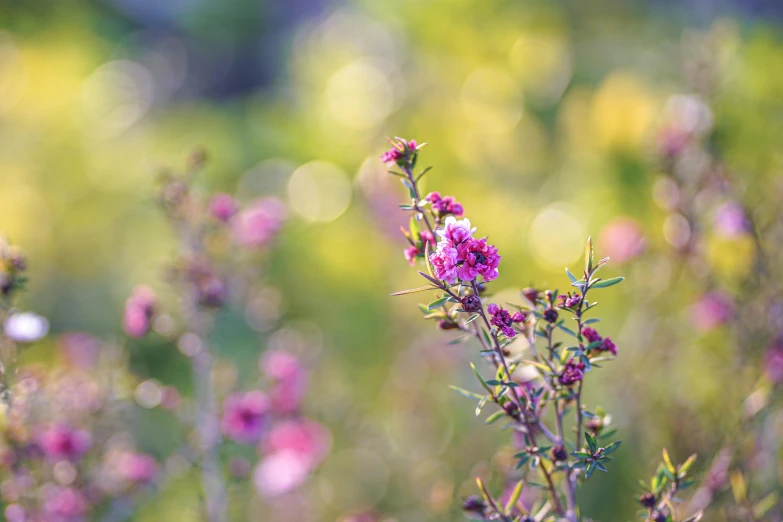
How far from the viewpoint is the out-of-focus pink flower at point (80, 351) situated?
33.0 inches

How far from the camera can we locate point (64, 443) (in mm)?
575

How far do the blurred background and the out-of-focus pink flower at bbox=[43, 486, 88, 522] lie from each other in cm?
23

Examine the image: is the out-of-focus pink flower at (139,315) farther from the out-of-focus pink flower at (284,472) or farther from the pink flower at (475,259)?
the pink flower at (475,259)

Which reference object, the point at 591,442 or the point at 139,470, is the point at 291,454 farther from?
the point at 591,442

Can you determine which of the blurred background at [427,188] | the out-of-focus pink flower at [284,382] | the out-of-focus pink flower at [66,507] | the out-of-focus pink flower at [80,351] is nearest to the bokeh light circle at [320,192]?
the blurred background at [427,188]

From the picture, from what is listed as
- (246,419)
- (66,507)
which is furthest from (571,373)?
(66,507)

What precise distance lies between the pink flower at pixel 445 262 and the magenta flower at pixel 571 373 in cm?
9

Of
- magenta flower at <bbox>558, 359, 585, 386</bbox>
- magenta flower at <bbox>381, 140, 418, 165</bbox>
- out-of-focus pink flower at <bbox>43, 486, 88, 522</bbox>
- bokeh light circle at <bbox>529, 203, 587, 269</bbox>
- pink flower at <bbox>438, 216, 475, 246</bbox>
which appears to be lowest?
magenta flower at <bbox>558, 359, 585, 386</bbox>

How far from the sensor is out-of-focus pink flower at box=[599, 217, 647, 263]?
2.55 feet

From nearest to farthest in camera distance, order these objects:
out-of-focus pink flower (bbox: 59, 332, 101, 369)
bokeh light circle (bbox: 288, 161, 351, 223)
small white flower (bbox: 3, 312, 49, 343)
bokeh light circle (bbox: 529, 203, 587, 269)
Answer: small white flower (bbox: 3, 312, 49, 343), out-of-focus pink flower (bbox: 59, 332, 101, 369), bokeh light circle (bbox: 529, 203, 587, 269), bokeh light circle (bbox: 288, 161, 351, 223)

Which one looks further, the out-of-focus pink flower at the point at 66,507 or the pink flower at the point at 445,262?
the out-of-focus pink flower at the point at 66,507

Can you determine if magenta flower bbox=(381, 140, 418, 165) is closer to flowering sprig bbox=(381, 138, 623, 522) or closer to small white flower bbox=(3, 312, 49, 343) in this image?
flowering sprig bbox=(381, 138, 623, 522)

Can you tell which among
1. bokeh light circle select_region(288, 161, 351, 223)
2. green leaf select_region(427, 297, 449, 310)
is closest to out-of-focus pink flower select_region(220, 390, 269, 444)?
green leaf select_region(427, 297, 449, 310)

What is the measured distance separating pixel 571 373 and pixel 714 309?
1.33ft
